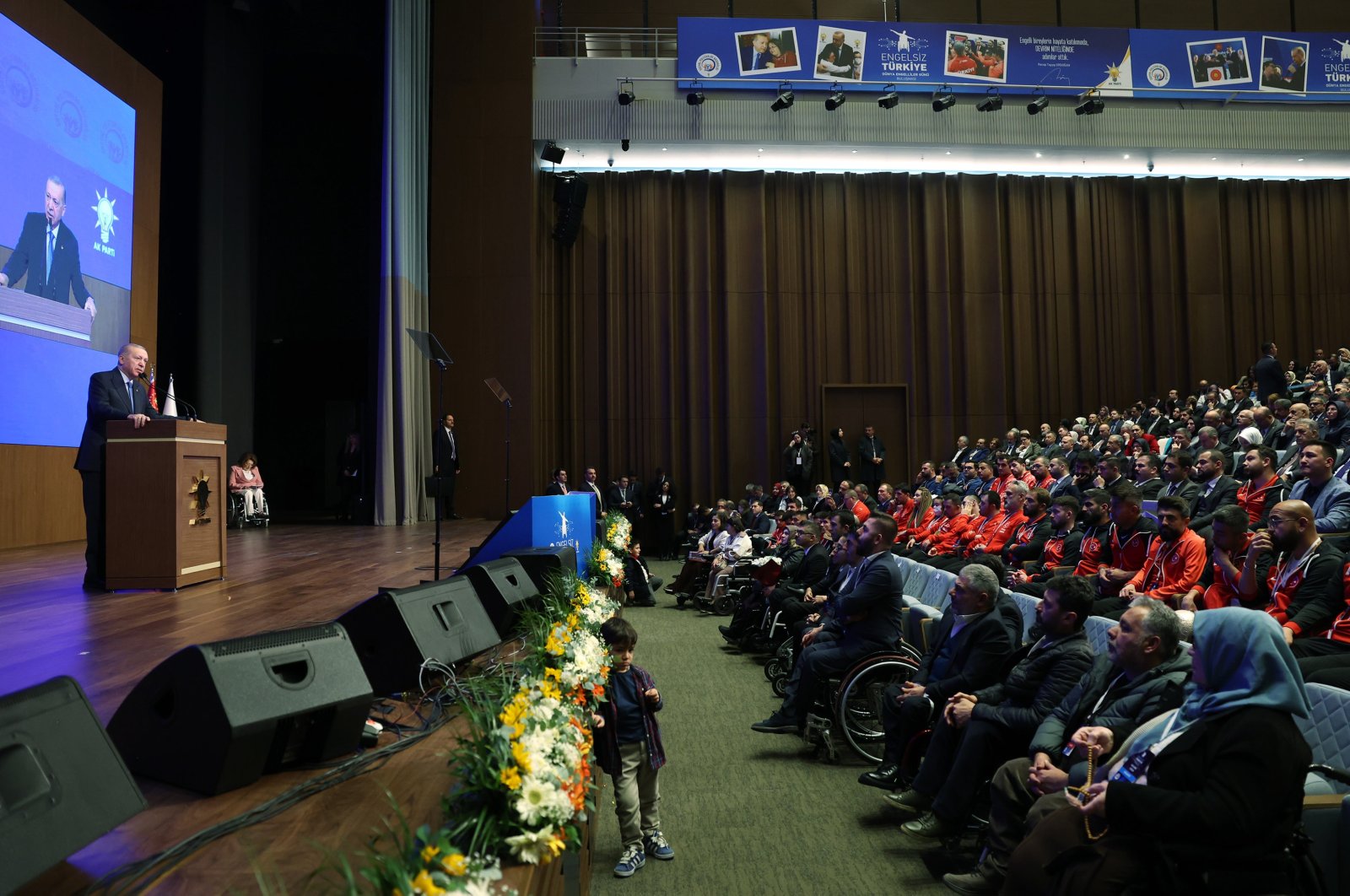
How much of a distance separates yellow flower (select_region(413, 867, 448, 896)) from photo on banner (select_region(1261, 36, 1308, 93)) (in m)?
14.1

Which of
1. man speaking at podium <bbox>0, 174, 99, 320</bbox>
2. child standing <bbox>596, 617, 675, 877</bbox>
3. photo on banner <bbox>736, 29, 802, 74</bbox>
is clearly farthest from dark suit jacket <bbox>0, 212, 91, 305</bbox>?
photo on banner <bbox>736, 29, 802, 74</bbox>

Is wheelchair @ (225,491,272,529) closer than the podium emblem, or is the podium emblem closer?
the podium emblem

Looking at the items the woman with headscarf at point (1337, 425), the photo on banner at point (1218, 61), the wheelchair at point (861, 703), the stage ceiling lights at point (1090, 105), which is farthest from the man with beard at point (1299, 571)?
the photo on banner at point (1218, 61)

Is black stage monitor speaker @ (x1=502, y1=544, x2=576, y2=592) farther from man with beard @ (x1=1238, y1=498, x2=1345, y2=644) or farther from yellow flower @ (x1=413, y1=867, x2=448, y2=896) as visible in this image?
yellow flower @ (x1=413, y1=867, x2=448, y2=896)

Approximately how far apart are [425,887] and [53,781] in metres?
0.68

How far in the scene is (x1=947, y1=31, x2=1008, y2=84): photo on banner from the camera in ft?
38.3

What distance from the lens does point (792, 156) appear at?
1388 centimetres

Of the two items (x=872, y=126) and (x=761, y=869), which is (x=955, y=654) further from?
(x=872, y=126)

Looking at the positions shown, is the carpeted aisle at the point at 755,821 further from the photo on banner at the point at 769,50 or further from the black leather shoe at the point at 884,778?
the photo on banner at the point at 769,50

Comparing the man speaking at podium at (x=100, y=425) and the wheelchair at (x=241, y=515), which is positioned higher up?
the man speaking at podium at (x=100, y=425)

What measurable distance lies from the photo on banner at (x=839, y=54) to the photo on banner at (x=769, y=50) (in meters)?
0.30

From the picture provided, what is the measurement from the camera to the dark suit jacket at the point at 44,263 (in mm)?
6109

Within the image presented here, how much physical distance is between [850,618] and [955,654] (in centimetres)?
82

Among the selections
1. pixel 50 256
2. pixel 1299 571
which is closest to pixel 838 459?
pixel 50 256
